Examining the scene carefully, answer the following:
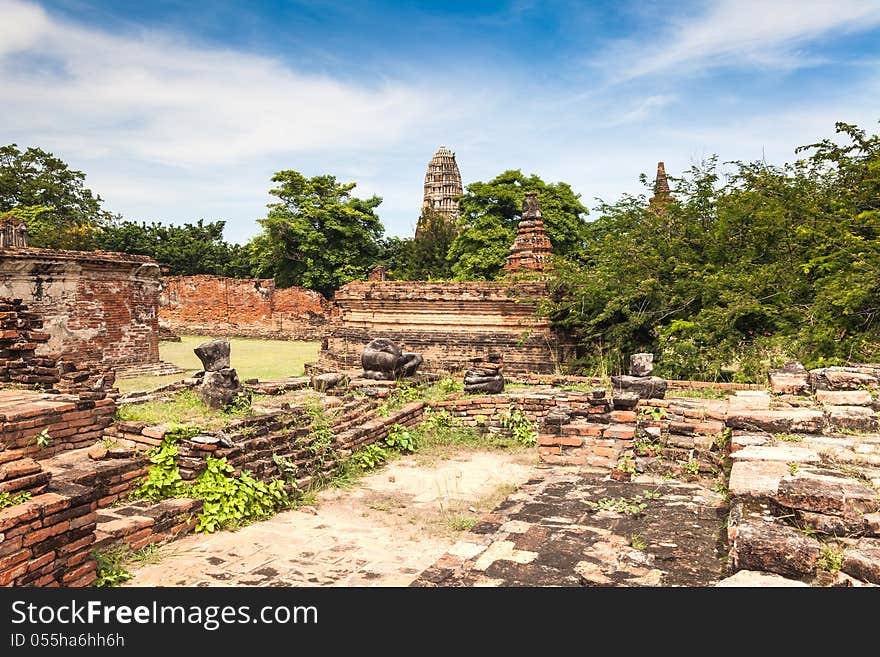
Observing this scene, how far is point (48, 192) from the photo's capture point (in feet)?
115

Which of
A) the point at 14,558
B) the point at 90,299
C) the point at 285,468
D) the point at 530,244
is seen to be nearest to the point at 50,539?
the point at 14,558

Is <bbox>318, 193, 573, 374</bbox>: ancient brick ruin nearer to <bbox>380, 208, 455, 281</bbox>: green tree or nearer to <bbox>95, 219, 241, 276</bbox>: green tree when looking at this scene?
<bbox>380, 208, 455, 281</bbox>: green tree

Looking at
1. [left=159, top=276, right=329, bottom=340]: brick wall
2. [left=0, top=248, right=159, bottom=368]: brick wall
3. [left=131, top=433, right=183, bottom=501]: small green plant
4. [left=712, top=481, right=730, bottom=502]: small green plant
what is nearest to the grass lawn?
[left=159, top=276, right=329, bottom=340]: brick wall

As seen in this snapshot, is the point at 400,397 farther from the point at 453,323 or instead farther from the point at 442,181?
the point at 442,181

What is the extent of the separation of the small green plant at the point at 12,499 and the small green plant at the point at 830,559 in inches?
162

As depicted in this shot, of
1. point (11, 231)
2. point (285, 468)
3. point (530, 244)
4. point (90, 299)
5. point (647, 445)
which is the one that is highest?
point (11, 231)

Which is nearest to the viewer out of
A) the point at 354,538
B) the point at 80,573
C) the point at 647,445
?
the point at 80,573

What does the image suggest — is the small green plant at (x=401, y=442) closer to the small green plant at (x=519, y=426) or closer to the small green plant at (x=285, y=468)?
the small green plant at (x=519, y=426)

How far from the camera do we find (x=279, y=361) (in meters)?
18.3

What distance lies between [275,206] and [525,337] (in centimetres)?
2236

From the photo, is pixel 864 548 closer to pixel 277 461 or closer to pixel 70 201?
pixel 277 461

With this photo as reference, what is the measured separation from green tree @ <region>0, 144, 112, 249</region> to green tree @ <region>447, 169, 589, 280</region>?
1776cm

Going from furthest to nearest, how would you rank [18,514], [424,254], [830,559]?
[424,254] < [18,514] < [830,559]

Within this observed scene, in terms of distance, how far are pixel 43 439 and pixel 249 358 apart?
13.7m
